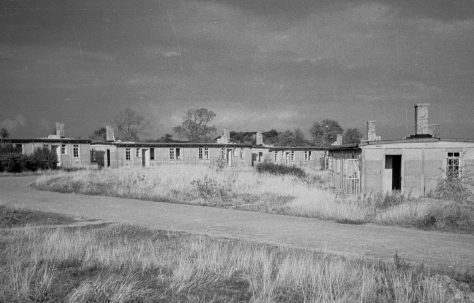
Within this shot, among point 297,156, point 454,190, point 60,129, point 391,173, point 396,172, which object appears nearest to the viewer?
point 454,190

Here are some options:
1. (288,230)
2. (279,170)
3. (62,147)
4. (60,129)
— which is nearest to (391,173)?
(288,230)

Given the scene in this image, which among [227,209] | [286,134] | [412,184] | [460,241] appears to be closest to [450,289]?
[460,241]

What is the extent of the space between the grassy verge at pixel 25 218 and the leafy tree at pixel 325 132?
66.8 m

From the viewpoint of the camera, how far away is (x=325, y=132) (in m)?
78.7

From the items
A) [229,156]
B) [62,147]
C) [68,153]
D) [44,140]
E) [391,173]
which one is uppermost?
[44,140]

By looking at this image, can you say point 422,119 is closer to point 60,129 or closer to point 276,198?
point 276,198

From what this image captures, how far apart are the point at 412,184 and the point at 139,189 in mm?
13758

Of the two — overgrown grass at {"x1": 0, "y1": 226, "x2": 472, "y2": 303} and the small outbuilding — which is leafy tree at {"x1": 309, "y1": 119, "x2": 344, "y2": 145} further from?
overgrown grass at {"x1": 0, "y1": 226, "x2": 472, "y2": 303}

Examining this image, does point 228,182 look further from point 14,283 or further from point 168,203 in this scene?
point 14,283

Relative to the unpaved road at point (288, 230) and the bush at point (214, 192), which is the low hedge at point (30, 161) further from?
the bush at point (214, 192)

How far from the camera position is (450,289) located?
5.43 meters

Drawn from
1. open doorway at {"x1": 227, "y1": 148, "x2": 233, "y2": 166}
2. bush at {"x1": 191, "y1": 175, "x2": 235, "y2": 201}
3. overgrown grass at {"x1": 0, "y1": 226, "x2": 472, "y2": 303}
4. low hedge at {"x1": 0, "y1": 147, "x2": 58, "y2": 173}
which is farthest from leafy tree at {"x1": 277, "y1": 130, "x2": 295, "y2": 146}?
overgrown grass at {"x1": 0, "y1": 226, "x2": 472, "y2": 303}

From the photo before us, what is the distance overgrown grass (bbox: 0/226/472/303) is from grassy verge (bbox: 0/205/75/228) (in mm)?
3270

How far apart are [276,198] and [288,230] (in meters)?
6.82
